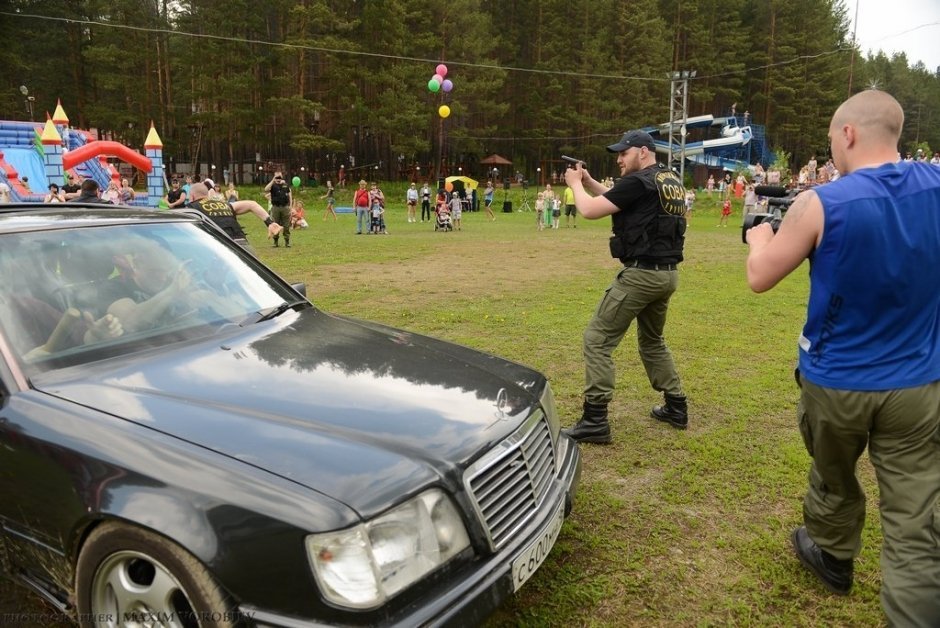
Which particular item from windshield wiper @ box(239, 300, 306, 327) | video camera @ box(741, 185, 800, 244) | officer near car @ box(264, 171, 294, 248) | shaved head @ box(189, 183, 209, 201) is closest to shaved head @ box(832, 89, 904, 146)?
video camera @ box(741, 185, 800, 244)

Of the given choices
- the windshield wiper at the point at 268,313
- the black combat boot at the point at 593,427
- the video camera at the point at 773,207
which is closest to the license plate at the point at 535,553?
the video camera at the point at 773,207

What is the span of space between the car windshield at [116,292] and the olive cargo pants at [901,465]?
2545 millimetres

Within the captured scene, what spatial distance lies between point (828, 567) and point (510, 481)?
1588 millimetres

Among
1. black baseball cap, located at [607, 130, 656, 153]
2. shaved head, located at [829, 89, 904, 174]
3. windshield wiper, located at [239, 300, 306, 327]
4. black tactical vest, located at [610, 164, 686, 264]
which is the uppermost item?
black baseball cap, located at [607, 130, 656, 153]

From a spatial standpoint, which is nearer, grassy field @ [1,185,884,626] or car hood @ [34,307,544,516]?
car hood @ [34,307,544,516]

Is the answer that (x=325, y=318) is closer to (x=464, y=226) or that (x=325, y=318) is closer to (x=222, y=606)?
(x=222, y=606)

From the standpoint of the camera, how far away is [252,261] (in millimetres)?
3580

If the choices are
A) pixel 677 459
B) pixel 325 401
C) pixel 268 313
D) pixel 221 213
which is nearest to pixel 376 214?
pixel 221 213

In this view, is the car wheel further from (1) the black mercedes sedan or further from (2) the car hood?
(2) the car hood

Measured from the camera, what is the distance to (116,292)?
2.84 meters

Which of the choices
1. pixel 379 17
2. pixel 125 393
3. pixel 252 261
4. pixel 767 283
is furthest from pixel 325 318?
pixel 379 17

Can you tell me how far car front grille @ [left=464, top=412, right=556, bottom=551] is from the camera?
2.13m

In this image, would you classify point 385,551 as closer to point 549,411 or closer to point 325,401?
point 325,401

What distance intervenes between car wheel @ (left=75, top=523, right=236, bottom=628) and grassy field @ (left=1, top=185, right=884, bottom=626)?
1.23m
